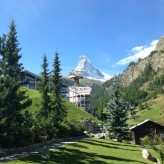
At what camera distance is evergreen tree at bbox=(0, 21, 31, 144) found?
33.2m

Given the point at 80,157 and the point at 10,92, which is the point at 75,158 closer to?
the point at 80,157

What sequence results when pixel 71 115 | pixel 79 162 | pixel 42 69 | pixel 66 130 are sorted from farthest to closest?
pixel 71 115 < pixel 66 130 < pixel 42 69 < pixel 79 162

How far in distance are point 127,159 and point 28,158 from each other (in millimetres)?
12587

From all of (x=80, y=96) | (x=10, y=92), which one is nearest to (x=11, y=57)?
(x=10, y=92)

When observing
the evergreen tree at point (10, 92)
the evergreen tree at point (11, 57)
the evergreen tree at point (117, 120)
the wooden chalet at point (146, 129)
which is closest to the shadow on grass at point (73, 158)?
the evergreen tree at point (10, 92)

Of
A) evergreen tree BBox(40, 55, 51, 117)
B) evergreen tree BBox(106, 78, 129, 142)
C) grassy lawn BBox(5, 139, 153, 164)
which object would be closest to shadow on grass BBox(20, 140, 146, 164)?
grassy lawn BBox(5, 139, 153, 164)

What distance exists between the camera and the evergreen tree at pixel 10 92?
33.2 m

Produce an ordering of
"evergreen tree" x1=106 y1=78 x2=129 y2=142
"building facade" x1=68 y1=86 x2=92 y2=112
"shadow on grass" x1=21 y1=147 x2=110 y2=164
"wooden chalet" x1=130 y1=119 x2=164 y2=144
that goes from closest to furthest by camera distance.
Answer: "shadow on grass" x1=21 y1=147 x2=110 y2=164
"evergreen tree" x1=106 y1=78 x2=129 y2=142
"wooden chalet" x1=130 y1=119 x2=164 y2=144
"building facade" x1=68 y1=86 x2=92 y2=112

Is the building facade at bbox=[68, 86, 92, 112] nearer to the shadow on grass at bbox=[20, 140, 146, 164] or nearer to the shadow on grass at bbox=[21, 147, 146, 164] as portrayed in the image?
the shadow on grass at bbox=[20, 140, 146, 164]

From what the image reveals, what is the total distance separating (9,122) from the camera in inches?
1324

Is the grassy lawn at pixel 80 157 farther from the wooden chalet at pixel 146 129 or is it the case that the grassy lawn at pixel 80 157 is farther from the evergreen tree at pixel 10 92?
the wooden chalet at pixel 146 129

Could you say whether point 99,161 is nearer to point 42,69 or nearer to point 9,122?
point 9,122

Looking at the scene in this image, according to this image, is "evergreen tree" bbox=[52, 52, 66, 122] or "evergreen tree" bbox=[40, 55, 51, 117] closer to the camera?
"evergreen tree" bbox=[40, 55, 51, 117]

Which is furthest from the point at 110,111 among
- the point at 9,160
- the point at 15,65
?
the point at 9,160
